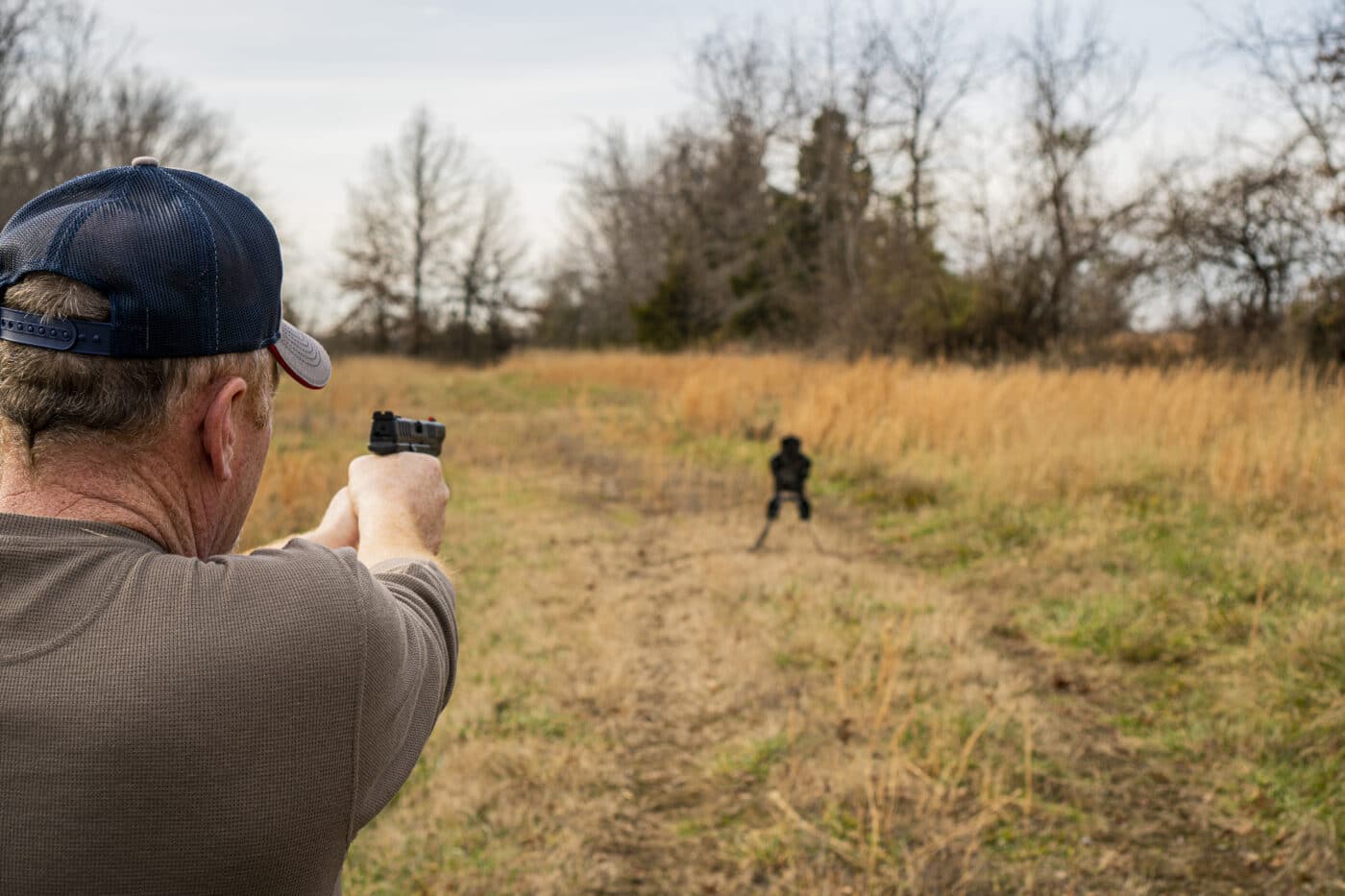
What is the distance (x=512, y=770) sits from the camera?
13.4 feet

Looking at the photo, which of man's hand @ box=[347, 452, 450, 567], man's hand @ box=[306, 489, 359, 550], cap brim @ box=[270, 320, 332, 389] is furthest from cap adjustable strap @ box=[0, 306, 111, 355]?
man's hand @ box=[306, 489, 359, 550]

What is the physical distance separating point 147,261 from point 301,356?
0.30 meters

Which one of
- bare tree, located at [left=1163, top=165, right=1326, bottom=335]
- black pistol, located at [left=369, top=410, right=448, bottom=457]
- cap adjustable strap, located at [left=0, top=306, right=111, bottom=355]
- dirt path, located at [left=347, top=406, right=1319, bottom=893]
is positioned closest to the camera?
cap adjustable strap, located at [left=0, top=306, right=111, bottom=355]

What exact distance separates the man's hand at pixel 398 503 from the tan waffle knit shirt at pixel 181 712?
1.39 feet

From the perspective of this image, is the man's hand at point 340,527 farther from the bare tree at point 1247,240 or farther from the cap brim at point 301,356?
the bare tree at point 1247,240

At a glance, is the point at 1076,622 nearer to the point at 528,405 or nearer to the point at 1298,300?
the point at 1298,300

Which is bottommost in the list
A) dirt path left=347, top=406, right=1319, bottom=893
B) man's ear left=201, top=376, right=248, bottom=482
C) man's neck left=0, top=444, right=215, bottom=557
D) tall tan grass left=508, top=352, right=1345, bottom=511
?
dirt path left=347, top=406, right=1319, bottom=893

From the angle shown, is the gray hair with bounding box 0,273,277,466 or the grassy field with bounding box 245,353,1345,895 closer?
the gray hair with bounding box 0,273,277,466

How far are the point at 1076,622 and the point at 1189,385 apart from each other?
5666 millimetres

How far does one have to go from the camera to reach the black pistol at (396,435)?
5.74 feet

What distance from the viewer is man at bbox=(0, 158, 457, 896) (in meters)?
0.98

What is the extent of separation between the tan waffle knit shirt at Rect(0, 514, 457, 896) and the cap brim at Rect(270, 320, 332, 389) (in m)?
0.30

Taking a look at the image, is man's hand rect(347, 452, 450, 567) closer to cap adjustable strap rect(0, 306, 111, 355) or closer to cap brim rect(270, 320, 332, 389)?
cap brim rect(270, 320, 332, 389)

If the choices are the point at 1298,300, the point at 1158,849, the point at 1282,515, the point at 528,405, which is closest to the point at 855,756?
the point at 1158,849
